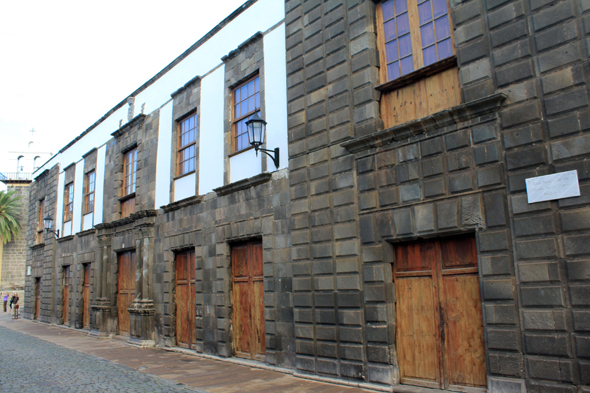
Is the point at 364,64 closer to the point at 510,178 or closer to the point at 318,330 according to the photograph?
the point at 510,178

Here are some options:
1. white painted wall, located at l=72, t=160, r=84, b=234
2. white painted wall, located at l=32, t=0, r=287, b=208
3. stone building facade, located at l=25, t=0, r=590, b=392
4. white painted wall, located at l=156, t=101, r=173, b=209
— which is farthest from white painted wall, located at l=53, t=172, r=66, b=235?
stone building facade, located at l=25, t=0, r=590, b=392

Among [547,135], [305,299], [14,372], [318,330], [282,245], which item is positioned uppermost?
[547,135]

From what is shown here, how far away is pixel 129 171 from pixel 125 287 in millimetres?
3684

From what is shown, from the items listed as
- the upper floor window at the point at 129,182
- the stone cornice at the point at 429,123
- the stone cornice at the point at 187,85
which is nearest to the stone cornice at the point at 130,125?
the upper floor window at the point at 129,182

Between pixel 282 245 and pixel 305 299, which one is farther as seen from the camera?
pixel 282 245

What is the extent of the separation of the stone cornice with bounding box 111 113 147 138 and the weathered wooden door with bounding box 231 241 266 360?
639 centimetres

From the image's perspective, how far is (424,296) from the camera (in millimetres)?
6371

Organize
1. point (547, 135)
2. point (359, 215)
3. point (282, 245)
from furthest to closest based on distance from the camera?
point (282, 245)
point (359, 215)
point (547, 135)

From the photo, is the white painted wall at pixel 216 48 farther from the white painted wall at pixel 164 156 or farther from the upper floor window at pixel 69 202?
the upper floor window at pixel 69 202

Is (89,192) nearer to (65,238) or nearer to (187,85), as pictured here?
(65,238)

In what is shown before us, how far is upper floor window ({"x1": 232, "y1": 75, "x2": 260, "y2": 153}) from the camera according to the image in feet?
32.5

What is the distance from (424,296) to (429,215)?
44.0 inches

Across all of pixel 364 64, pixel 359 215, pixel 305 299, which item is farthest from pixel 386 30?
pixel 305 299

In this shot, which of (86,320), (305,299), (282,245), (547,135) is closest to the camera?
(547,135)
